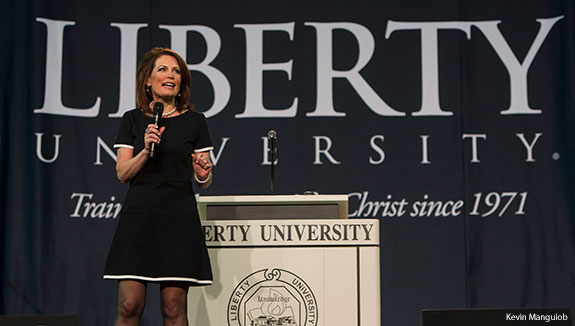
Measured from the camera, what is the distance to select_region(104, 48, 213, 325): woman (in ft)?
8.24

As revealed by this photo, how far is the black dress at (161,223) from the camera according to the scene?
8.26ft

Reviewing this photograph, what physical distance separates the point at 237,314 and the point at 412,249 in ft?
6.80

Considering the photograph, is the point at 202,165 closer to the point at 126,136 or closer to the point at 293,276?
the point at 126,136

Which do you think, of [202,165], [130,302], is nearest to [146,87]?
[202,165]

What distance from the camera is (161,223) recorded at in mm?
2553

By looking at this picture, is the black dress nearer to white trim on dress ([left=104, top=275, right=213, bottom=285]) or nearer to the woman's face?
white trim on dress ([left=104, top=275, right=213, bottom=285])

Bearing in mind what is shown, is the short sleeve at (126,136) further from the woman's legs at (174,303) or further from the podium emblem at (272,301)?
the podium emblem at (272,301)

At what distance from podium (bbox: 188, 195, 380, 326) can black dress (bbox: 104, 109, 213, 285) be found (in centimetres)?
19

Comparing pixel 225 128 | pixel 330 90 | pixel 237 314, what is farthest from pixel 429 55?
pixel 237 314

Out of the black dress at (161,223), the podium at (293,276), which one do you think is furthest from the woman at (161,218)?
the podium at (293,276)

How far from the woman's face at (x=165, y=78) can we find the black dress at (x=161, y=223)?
4.5 inches

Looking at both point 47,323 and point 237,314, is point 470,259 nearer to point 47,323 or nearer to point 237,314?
point 237,314

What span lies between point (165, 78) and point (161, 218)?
0.50 metres

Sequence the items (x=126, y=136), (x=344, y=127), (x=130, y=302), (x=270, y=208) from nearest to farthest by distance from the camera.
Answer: (x=130, y=302), (x=126, y=136), (x=270, y=208), (x=344, y=127)
